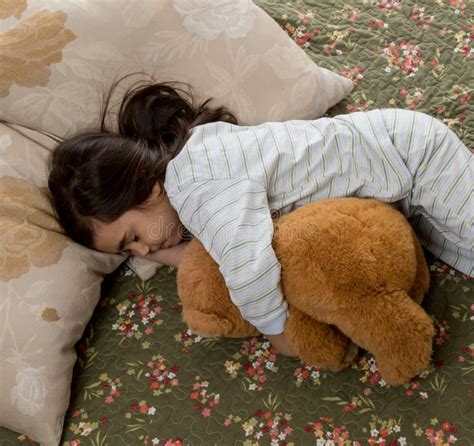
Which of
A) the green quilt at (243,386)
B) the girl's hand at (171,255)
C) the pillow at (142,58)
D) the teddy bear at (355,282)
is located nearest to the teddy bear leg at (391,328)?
the teddy bear at (355,282)

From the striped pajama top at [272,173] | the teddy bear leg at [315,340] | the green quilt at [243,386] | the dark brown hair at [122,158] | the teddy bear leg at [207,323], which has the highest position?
the striped pajama top at [272,173]

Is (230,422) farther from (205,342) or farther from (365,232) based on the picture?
(365,232)

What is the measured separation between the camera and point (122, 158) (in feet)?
4.37

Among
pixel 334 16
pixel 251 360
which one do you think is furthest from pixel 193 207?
pixel 334 16

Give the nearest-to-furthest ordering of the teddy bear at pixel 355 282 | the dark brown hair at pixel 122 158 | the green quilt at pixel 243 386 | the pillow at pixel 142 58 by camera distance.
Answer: the teddy bear at pixel 355 282, the green quilt at pixel 243 386, the dark brown hair at pixel 122 158, the pillow at pixel 142 58

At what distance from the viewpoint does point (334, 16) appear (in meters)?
1.79

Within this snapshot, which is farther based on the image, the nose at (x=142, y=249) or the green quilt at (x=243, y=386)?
the nose at (x=142, y=249)

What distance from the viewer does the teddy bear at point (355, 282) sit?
3.57 feet

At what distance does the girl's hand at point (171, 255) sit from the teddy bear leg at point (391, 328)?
0.41 meters

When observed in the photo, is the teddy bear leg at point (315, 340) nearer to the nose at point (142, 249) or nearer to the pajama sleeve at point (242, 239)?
the pajama sleeve at point (242, 239)

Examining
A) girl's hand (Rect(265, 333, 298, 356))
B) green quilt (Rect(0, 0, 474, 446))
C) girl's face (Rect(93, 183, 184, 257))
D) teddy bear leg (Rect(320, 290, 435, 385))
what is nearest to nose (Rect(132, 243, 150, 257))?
girl's face (Rect(93, 183, 184, 257))

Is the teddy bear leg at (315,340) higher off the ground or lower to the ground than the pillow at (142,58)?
lower

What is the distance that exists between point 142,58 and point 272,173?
1.55ft

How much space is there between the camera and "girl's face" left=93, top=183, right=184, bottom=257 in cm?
133
